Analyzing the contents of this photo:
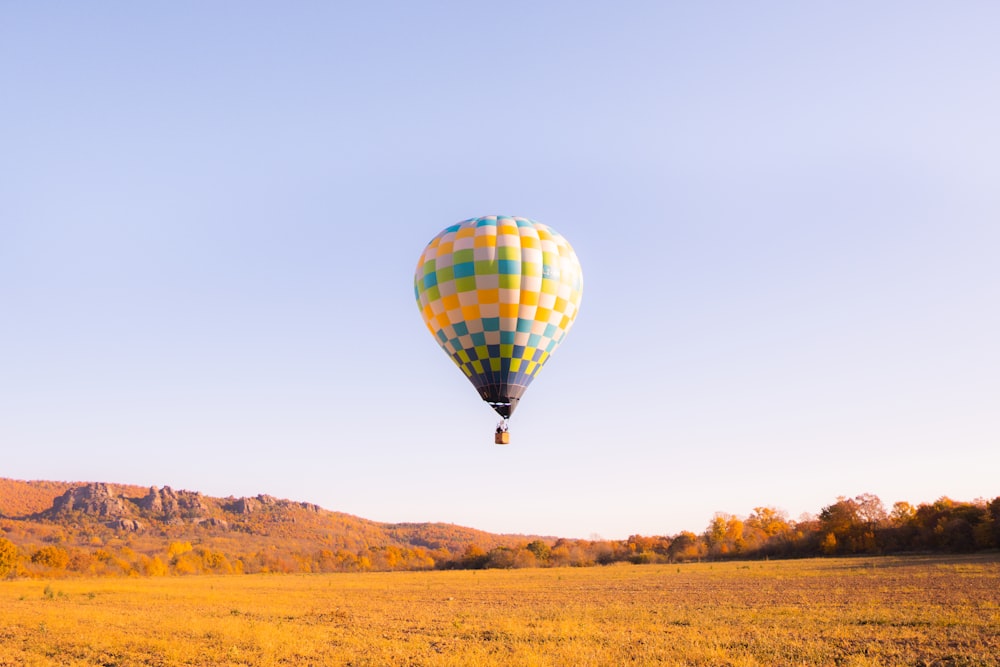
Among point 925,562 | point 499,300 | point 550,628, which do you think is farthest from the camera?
point 925,562

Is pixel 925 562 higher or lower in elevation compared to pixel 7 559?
higher

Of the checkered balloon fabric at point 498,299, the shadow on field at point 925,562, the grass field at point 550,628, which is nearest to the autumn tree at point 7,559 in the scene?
the grass field at point 550,628

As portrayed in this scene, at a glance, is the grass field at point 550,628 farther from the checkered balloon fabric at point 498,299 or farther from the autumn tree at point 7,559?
the autumn tree at point 7,559

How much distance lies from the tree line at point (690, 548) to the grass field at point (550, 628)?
146 ft

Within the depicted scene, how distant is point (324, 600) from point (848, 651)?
27.8 m

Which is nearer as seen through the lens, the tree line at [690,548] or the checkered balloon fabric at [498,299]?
the checkered balloon fabric at [498,299]

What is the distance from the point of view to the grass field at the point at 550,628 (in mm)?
17328

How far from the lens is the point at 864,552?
8038cm

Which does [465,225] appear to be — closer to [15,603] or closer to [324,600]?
[324,600]

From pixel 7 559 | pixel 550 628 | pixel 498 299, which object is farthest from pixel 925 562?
pixel 7 559

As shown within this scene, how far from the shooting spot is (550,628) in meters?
22.8

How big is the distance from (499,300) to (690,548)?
3311 inches

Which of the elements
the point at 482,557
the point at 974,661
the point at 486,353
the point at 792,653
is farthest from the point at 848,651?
the point at 482,557

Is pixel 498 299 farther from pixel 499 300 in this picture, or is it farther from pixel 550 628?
pixel 550 628
